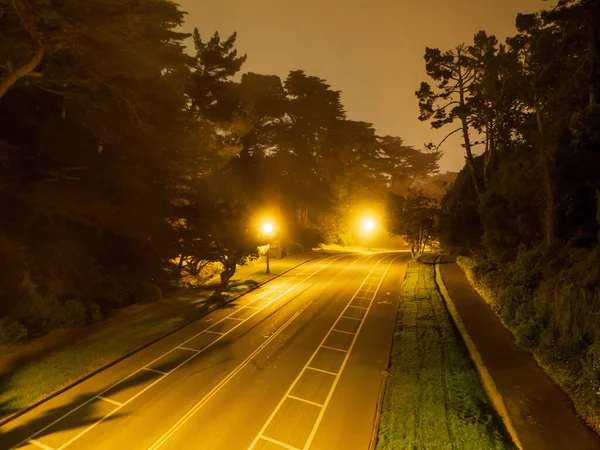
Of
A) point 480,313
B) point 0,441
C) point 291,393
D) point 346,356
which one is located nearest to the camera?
point 0,441

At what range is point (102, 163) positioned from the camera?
53.8ft

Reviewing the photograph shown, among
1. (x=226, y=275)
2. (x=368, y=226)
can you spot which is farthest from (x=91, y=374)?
(x=368, y=226)

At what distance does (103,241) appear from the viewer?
18.8 metres

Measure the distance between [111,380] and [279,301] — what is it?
10.8 metres

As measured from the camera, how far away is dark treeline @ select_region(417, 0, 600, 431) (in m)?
Answer: 11.6

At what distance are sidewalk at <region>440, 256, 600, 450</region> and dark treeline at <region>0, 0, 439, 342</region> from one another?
1498cm

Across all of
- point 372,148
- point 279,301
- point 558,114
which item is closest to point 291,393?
point 279,301

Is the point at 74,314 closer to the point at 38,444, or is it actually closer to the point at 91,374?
the point at 91,374

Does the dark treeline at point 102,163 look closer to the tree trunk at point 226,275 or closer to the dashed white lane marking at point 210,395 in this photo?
the tree trunk at point 226,275

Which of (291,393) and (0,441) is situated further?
(291,393)

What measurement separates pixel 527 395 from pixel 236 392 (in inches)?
338

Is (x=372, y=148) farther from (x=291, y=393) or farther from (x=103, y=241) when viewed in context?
(x=291, y=393)

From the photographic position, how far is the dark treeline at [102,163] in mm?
12008

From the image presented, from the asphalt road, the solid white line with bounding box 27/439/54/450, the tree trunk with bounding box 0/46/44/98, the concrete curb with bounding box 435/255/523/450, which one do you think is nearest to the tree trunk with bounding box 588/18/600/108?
the concrete curb with bounding box 435/255/523/450
